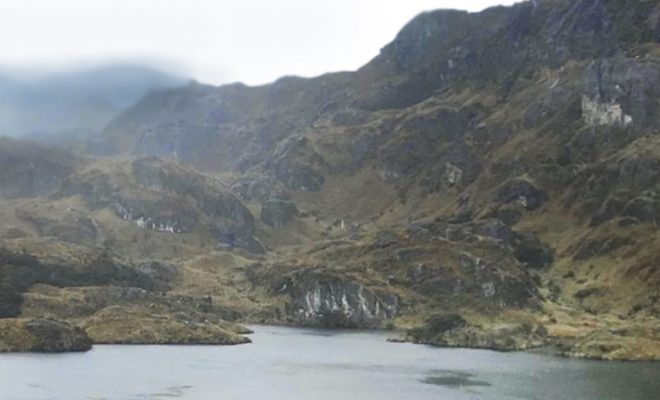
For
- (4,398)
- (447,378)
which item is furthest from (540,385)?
(4,398)

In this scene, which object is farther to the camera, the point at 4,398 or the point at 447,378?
the point at 447,378

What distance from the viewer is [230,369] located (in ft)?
642

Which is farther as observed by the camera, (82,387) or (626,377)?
(626,377)

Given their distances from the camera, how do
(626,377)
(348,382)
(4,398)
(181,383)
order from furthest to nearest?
(626,377) < (348,382) < (181,383) < (4,398)

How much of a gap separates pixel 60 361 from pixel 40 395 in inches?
2155

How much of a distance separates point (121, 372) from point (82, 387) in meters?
24.4

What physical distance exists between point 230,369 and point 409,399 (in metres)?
54.2

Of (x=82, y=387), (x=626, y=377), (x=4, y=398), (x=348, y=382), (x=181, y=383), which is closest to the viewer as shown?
(x=4, y=398)

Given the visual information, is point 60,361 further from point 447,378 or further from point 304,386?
point 447,378

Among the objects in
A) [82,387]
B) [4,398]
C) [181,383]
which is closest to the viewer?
[4,398]

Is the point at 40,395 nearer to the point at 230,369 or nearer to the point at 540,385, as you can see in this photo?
the point at 230,369

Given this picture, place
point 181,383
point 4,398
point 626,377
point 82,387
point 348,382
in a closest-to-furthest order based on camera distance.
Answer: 1. point 4,398
2. point 82,387
3. point 181,383
4. point 348,382
5. point 626,377

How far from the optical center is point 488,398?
160000 mm

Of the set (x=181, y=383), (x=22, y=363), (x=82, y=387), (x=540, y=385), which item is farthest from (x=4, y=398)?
Result: (x=540, y=385)
